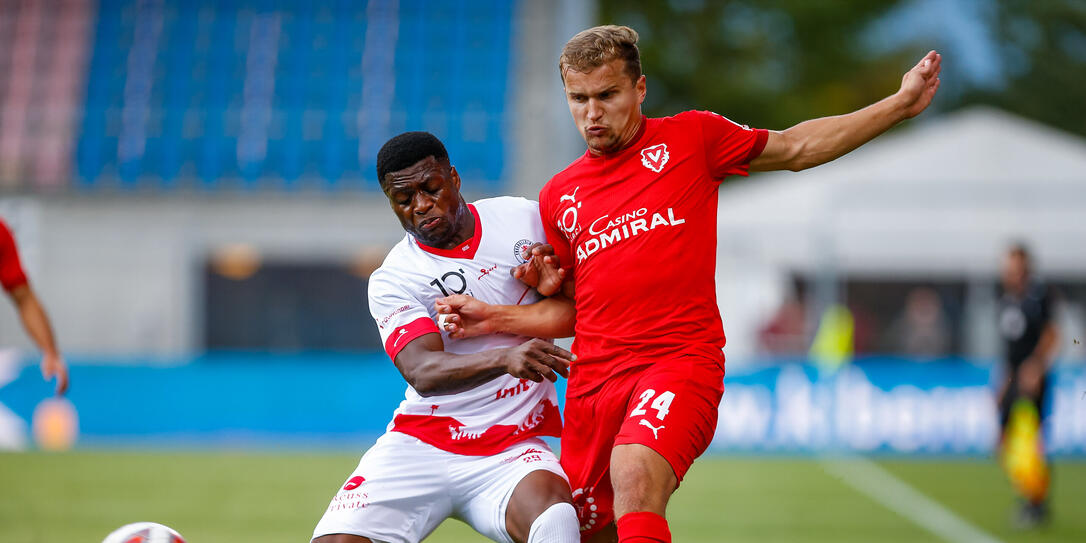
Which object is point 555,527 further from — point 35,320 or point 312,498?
point 312,498

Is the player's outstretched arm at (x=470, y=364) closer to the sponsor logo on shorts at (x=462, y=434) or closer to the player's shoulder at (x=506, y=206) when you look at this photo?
the sponsor logo on shorts at (x=462, y=434)

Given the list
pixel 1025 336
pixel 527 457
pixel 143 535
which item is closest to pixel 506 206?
pixel 527 457

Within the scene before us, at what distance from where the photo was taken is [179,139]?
20172 millimetres

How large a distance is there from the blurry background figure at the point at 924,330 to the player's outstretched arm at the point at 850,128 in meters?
12.3

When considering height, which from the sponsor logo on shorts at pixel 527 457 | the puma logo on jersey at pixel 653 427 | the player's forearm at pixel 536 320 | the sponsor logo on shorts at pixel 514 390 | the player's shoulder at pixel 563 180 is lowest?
the sponsor logo on shorts at pixel 527 457

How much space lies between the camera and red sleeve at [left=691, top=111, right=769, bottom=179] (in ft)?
14.8

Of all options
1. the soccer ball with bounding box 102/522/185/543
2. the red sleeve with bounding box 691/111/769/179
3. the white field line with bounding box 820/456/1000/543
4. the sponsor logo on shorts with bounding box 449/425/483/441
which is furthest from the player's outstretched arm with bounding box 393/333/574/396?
the white field line with bounding box 820/456/1000/543

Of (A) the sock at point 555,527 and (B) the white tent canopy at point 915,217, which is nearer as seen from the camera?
(A) the sock at point 555,527

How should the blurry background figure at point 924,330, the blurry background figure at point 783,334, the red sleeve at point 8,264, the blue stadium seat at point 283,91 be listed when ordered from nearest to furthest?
the red sleeve at point 8,264 → the blurry background figure at point 783,334 → the blurry background figure at point 924,330 → the blue stadium seat at point 283,91

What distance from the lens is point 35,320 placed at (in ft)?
22.6

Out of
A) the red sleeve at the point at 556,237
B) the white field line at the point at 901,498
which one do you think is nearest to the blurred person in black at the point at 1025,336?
the white field line at the point at 901,498

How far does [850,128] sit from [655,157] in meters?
0.70

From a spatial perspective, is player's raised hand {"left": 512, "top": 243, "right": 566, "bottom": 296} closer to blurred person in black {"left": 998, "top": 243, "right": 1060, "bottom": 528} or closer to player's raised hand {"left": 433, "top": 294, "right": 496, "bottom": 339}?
player's raised hand {"left": 433, "top": 294, "right": 496, "bottom": 339}

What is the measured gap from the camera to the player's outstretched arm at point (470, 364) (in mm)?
4328
